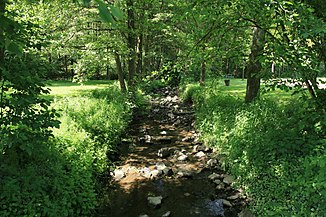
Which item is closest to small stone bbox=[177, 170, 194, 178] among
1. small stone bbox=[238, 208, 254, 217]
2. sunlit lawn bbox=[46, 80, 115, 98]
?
small stone bbox=[238, 208, 254, 217]

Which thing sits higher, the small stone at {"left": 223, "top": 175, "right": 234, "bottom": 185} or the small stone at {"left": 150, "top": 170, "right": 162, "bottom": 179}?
the small stone at {"left": 223, "top": 175, "right": 234, "bottom": 185}

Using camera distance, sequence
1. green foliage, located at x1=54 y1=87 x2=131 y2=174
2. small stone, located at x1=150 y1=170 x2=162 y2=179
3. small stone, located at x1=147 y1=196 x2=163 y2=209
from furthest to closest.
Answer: small stone, located at x1=150 y1=170 x2=162 y2=179, green foliage, located at x1=54 y1=87 x2=131 y2=174, small stone, located at x1=147 y1=196 x2=163 y2=209

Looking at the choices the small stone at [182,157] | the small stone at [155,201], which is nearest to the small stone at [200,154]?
the small stone at [182,157]

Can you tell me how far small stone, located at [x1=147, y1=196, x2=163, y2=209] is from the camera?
649 centimetres

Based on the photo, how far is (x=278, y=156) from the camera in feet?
19.5

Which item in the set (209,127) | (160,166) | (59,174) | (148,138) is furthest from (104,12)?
(148,138)

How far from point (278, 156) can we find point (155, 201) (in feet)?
9.77

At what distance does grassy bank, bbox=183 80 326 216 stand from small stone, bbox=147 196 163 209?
198cm

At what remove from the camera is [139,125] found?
555 inches

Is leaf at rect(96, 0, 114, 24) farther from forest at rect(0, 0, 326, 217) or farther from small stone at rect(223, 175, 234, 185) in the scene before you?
small stone at rect(223, 175, 234, 185)

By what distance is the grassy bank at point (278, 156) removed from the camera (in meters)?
4.17

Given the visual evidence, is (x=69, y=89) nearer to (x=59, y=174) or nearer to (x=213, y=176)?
(x=213, y=176)

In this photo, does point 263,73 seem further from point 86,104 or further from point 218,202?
point 86,104

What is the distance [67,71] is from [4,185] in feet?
140
